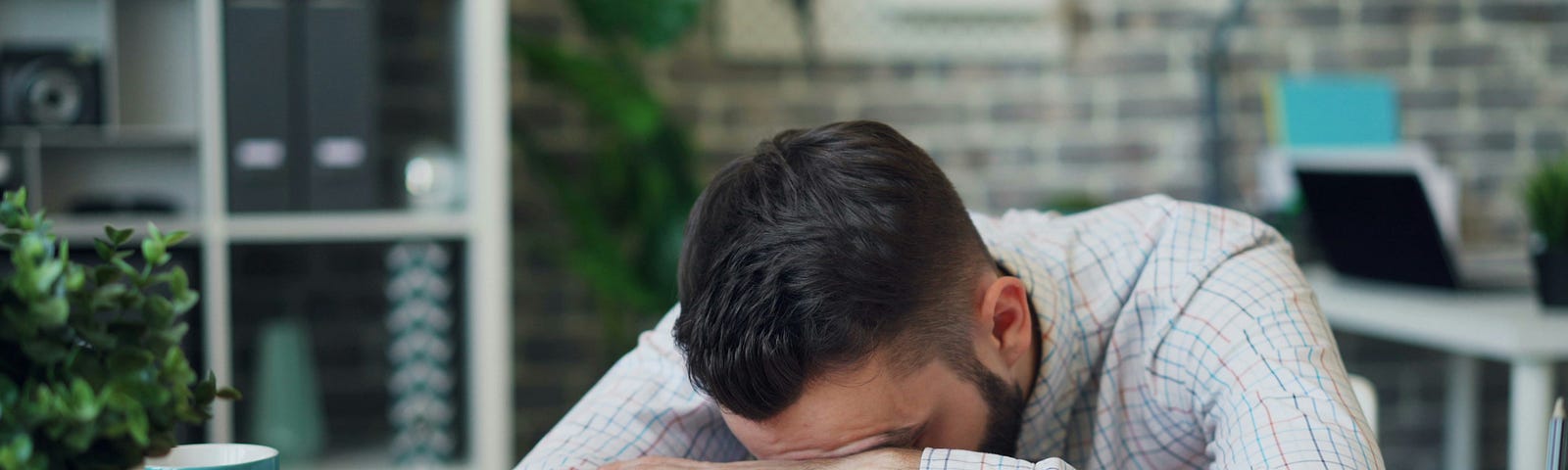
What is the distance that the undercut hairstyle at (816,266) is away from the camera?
0.83m

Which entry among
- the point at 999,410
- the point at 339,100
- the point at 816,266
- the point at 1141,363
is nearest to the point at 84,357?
the point at 816,266

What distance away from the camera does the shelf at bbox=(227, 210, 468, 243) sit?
2.04 meters

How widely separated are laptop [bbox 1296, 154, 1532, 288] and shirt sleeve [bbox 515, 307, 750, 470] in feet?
4.00

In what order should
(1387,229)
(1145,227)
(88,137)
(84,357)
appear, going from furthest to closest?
(88,137), (1387,229), (1145,227), (84,357)

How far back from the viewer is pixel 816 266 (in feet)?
2.72

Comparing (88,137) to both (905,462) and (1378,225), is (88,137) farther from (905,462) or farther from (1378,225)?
(1378,225)

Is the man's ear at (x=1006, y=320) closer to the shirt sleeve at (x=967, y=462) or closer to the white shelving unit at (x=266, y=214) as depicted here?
the shirt sleeve at (x=967, y=462)

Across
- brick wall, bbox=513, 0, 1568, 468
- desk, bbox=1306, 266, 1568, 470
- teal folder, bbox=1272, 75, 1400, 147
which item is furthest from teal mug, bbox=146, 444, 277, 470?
teal folder, bbox=1272, 75, 1400, 147

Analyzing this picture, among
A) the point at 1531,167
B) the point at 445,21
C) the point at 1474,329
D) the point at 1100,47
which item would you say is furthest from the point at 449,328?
the point at 1531,167

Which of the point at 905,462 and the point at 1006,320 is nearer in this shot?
the point at 905,462

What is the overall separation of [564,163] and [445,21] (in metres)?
0.34

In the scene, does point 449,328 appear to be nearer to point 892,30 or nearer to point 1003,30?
point 892,30

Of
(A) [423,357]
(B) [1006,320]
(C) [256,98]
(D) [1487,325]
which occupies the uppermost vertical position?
(C) [256,98]

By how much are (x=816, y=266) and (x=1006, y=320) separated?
21cm
